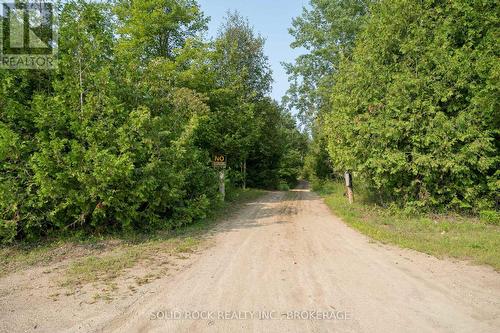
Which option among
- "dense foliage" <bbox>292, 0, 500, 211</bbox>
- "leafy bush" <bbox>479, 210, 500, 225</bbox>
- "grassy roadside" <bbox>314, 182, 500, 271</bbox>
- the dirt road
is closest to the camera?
the dirt road

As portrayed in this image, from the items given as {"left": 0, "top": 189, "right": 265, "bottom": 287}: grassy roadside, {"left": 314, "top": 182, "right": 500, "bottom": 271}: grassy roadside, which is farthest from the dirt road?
{"left": 0, "top": 189, "right": 265, "bottom": 287}: grassy roadside

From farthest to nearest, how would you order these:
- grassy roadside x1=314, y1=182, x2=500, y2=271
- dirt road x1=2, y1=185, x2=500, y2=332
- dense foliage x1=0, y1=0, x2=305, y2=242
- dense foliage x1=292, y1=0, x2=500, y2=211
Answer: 1. dense foliage x1=292, y1=0, x2=500, y2=211
2. dense foliage x1=0, y1=0, x2=305, y2=242
3. grassy roadside x1=314, y1=182, x2=500, y2=271
4. dirt road x1=2, y1=185, x2=500, y2=332

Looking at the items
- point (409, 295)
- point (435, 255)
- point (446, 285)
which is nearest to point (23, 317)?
point (409, 295)

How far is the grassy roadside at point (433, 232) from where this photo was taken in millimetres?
7270

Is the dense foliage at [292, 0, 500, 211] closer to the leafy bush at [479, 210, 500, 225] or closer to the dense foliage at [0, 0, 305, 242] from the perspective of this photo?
the leafy bush at [479, 210, 500, 225]

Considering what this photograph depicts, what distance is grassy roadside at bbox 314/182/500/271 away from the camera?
727 cm

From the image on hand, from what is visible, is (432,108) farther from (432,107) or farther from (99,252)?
(99,252)

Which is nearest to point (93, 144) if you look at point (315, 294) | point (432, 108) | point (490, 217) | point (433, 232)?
point (315, 294)

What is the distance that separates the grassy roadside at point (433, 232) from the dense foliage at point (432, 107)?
0.94m

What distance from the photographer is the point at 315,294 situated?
506cm

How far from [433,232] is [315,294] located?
622cm

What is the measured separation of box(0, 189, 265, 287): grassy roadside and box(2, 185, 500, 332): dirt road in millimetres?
1085

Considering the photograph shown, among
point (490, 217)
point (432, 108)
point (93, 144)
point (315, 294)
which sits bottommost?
point (315, 294)

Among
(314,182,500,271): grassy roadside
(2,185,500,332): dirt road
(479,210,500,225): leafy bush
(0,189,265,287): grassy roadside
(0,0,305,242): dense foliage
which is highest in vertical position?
(0,0,305,242): dense foliage
